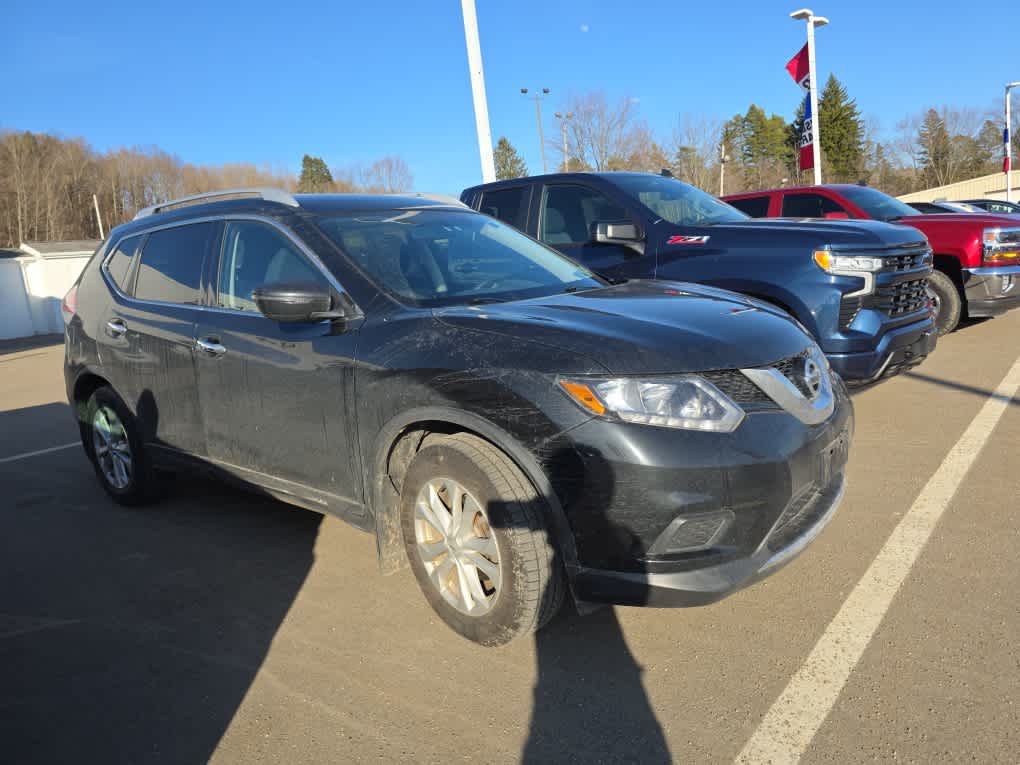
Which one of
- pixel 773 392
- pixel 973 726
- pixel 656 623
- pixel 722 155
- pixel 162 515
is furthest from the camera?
pixel 722 155

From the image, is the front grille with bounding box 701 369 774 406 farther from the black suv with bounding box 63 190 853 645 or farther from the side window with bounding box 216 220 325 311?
the side window with bounding box 216 220 325 311

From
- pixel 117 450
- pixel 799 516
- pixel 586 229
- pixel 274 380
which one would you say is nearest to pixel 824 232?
pixel 586 229

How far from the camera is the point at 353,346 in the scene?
123 inches

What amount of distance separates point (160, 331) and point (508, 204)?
3.56m

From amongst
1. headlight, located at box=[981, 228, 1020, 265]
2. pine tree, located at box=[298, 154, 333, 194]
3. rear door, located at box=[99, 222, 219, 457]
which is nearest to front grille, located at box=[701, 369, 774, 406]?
rear door, located at box=[99, 222, 219, 457]

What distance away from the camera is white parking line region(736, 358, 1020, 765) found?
7.45 feet

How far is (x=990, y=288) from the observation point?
26.7 ft

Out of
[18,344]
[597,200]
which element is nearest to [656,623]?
[597,200]

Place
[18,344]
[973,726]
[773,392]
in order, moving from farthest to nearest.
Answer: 1. [18,344]
2. [773,392]
3. [973,726]

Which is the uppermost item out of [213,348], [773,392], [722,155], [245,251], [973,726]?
[722,155]

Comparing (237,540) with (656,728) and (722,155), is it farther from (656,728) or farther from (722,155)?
(722,155)

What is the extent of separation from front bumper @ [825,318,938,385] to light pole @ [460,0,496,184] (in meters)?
6.95

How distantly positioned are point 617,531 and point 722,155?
46542 millimetres

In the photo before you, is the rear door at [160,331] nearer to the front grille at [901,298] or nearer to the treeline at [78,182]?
the front grille at [901,298]
